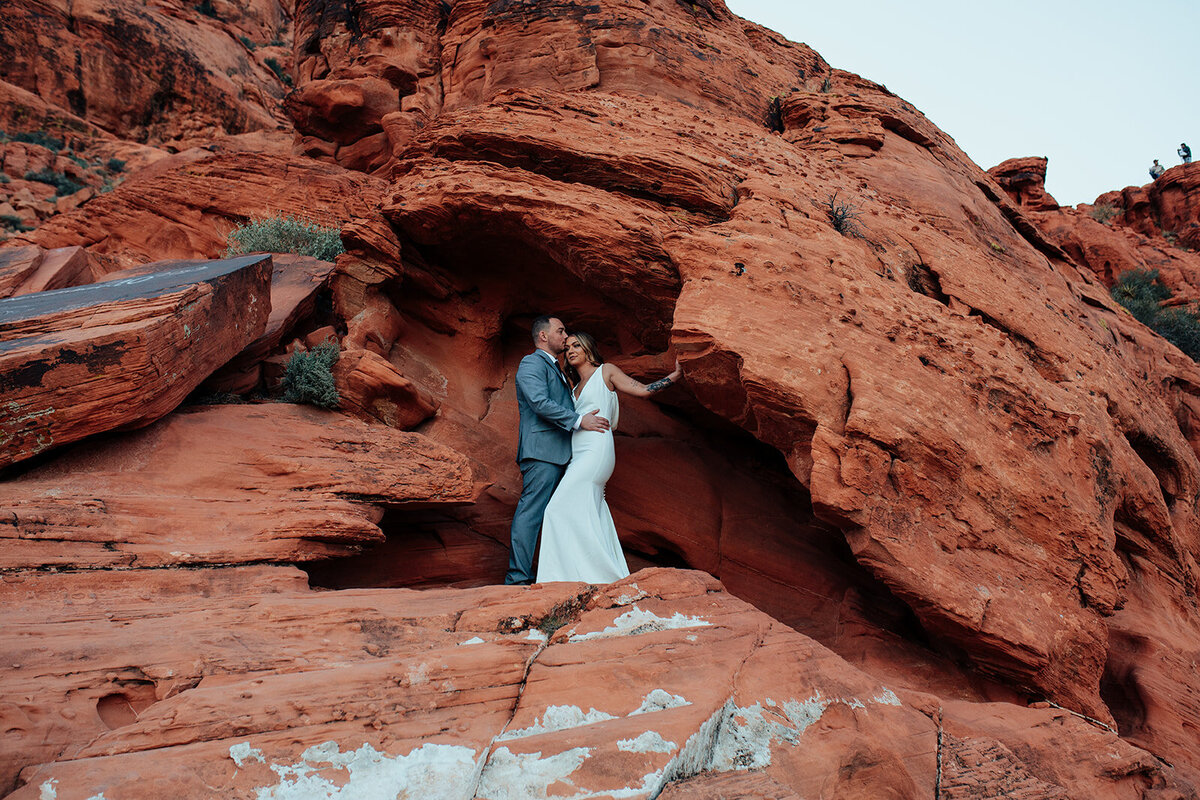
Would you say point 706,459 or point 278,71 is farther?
point 278,71

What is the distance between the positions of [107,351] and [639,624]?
4.50 meters

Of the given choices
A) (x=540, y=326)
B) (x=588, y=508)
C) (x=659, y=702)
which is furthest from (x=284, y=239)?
(x=659, y=702)

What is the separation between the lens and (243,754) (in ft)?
10.2

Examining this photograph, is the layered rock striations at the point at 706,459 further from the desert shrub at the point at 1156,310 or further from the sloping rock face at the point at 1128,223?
the sloping rock face at the point at 1128,223

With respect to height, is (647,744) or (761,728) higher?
(647,744)

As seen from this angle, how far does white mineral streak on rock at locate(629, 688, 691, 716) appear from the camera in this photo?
12.1ft

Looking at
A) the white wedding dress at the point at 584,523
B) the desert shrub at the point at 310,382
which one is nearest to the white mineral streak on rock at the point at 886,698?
the white wedding dress at the point at 584,523

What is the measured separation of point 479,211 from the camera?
7.55 meters

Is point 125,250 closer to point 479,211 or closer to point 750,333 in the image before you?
point 479,211

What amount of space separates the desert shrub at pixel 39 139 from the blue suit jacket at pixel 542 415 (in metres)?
16.6

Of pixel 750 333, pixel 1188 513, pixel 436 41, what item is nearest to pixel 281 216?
pixel 436 41

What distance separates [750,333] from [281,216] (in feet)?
23.9

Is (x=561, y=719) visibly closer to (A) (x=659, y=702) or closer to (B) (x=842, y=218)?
(A) (x=659, y=702)

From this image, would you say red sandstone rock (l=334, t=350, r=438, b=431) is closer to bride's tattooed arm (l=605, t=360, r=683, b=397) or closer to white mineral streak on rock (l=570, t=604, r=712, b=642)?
bride's tattooed arm (l=605, t=360, r=683, b=397)
